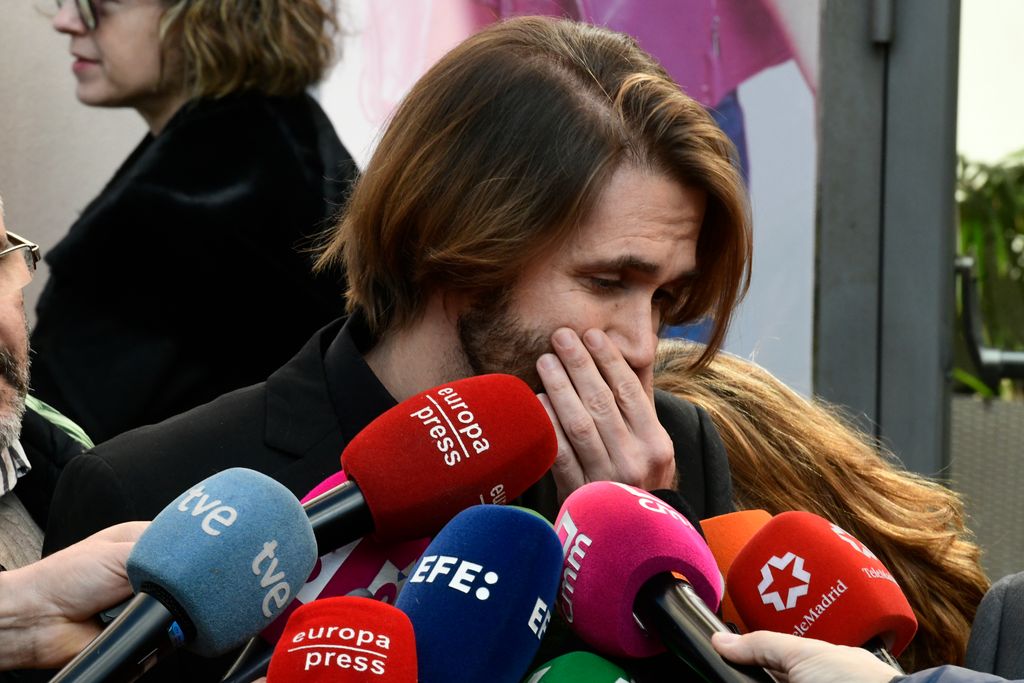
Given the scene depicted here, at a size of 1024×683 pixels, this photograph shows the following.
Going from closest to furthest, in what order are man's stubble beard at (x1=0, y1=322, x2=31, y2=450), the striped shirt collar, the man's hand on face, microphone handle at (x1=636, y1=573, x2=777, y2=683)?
microphone handle at (x1=636, y1=573, x2=777, y2=683), man's stubble beard at (x1=0, y1=322, x2=31, y2=450), the striped shirt collar, the man's hand on face

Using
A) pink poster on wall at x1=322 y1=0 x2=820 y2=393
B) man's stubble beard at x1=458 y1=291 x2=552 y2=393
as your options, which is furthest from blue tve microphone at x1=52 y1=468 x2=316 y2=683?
pink poster on wall at x1=322 y1=0 x2=820 y2=393

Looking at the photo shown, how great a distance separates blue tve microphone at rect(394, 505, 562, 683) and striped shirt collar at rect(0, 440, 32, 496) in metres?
0.74

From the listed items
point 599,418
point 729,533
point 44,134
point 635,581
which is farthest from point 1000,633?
point 44,134

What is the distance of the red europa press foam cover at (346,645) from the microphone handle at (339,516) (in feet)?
0.53

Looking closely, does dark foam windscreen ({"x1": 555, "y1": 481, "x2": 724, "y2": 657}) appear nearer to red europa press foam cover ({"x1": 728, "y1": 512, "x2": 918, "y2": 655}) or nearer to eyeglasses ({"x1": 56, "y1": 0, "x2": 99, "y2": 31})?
red europa press foam cover ({"x1": 728, "y1": 512, "x2": 918, "y2": 655})

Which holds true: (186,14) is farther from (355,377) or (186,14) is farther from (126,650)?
(126,650)

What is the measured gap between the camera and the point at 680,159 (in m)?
2.03

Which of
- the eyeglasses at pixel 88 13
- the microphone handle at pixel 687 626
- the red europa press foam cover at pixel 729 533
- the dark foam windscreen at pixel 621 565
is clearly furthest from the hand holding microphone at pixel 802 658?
the eyeglasses at pixel 88 13

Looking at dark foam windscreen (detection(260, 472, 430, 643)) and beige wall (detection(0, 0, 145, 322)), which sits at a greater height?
beige wall (detection(0, 0, 145, 322))

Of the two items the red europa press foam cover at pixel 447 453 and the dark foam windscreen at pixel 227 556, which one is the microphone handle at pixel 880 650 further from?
the dark foam windscreen at pixel 227 556

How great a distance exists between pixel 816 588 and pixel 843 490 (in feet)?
3.55

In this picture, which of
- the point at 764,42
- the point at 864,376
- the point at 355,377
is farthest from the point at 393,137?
the point at 864,376

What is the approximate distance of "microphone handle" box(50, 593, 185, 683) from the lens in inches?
43.4

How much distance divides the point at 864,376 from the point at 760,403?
1.07m
